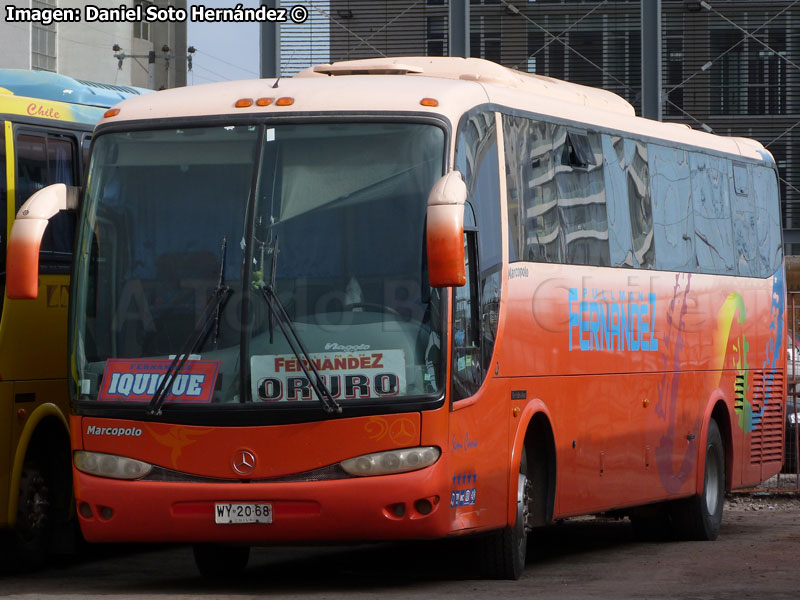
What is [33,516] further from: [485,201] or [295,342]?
[485,201]

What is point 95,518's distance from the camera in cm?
1100

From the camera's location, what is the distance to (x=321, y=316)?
10.7 metres

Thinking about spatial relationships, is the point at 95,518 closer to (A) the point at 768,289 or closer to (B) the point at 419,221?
(B) the point at 419,221

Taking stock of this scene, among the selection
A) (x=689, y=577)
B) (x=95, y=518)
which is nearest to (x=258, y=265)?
(x=95, y=518)

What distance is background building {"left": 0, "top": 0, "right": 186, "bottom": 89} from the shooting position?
5459cm

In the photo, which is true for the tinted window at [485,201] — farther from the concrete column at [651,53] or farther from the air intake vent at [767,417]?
the concrete column at [651,53]

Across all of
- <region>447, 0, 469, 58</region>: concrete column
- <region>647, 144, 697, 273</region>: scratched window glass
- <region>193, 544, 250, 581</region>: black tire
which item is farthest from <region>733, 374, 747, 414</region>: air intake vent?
<region>447, 0, 469, 58</region>: concrete column

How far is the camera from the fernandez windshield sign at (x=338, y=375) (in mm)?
10562

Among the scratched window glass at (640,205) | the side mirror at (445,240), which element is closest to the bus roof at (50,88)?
the scratched window glass at (640,205)

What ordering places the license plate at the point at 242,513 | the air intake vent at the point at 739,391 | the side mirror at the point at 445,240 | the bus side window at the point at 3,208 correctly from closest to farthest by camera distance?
the side mirror at the point at 445,240, the license plate at the point at 242,513, the bus side window at the point at 3,208, the air intake vent at the point at 739,391

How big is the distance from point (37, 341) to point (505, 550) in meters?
3.76

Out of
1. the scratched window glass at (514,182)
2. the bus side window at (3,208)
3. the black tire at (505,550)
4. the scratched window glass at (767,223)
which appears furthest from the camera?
the scratched window glass at (767,223)

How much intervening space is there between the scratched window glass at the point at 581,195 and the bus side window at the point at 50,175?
3.57 metres

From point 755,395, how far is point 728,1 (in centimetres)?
1226
